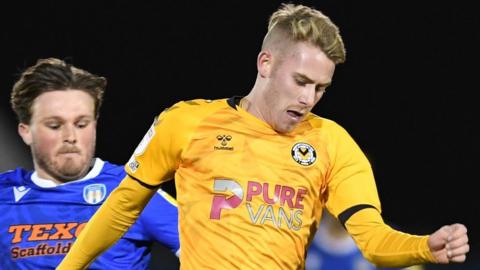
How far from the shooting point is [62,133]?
3.34m

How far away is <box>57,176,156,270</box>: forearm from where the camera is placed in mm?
2771

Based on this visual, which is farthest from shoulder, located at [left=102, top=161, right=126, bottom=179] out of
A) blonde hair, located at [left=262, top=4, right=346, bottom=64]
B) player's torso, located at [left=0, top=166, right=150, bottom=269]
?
blonde hair, located at [left=262, top=4, right=346, bottom=64]

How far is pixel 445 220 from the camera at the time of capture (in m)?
4.70

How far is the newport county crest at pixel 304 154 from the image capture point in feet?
8.77

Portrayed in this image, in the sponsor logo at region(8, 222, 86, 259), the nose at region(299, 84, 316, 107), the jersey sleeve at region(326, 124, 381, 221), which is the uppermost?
the nose at region(299, 84, 316, 107)

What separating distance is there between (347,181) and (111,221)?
0.76 metres

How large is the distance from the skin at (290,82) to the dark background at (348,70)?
208 centimetres

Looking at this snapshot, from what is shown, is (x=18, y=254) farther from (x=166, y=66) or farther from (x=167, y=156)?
(x=166, y=66)

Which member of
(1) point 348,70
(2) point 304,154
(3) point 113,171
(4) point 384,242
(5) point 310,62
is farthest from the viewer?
(1) point 348,70

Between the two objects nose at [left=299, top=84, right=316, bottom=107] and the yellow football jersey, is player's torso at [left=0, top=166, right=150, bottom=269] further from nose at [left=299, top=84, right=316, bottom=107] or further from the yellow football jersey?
nose at [left=299, top=84, right=316, bottom=107]

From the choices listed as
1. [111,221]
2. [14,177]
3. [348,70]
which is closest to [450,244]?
[111,221]

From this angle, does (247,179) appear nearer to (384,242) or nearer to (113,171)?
(384,242)

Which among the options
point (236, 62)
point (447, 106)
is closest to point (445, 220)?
point (447, 106)

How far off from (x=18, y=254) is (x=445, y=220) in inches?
92.8
